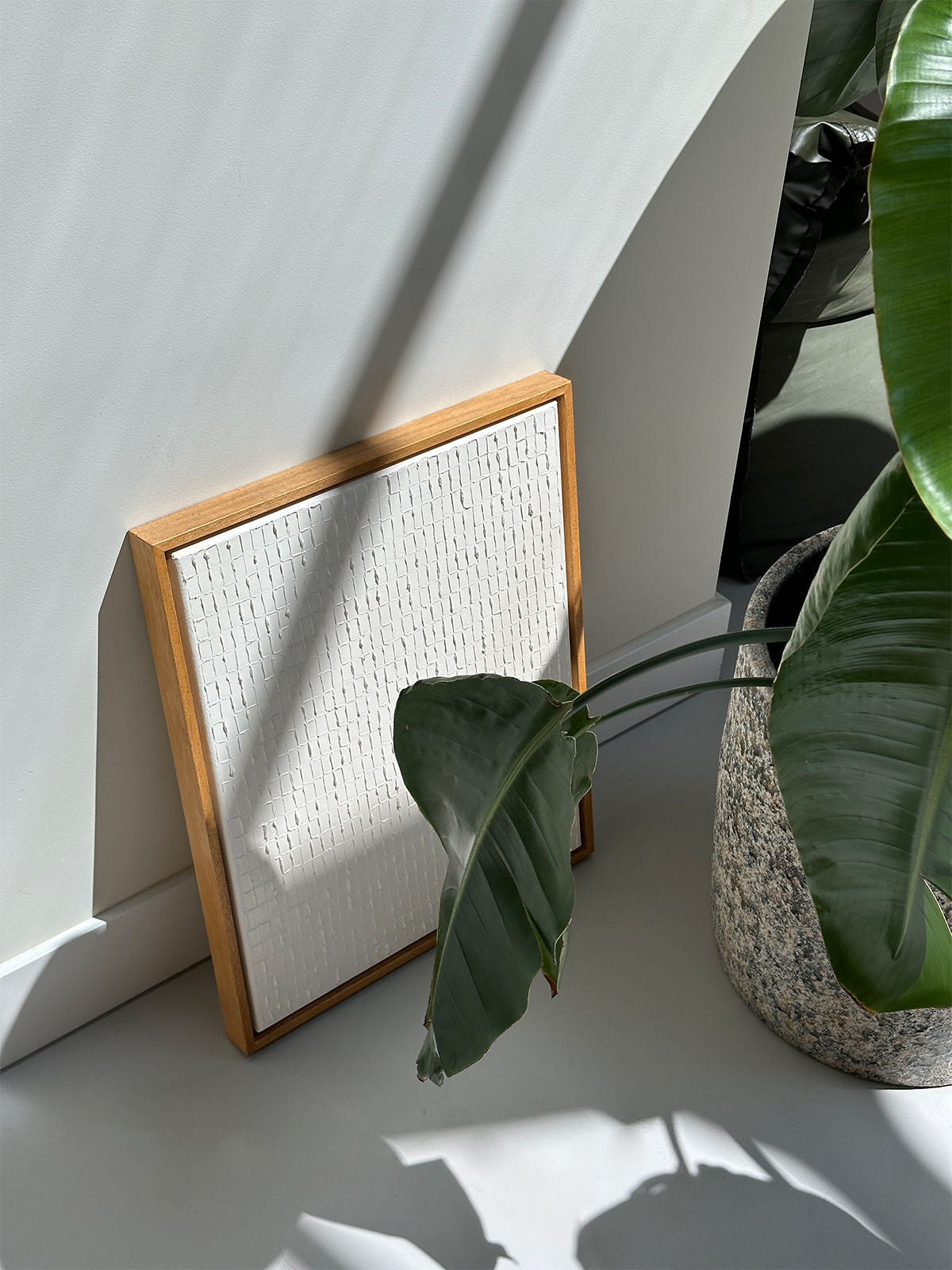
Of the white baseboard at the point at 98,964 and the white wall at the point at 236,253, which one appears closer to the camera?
the white wall at the point at 236,253

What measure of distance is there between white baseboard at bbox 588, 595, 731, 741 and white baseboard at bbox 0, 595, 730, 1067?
2.25ft

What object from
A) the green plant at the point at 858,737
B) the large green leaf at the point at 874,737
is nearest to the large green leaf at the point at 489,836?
the green plant at the point at 858,737

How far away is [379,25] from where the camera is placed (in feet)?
3.51

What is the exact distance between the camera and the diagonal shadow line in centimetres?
118

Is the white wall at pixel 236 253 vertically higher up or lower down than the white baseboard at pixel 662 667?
higher up

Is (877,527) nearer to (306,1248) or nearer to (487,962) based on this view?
(487,962)

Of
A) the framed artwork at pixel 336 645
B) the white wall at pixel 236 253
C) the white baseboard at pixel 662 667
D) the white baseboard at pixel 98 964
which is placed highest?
the white wall at pixel 236 253

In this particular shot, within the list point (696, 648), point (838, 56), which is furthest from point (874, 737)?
point (838, 56)

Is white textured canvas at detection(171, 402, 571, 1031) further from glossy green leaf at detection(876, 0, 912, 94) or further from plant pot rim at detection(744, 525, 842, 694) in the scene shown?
glossy green leaf at detection(876, 0, 912, 94)

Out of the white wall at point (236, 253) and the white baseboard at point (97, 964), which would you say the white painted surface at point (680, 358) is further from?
the white baseboard at point (97, 964)

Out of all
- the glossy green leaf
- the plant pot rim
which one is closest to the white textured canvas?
the plant pot rim

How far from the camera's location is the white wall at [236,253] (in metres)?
0.98

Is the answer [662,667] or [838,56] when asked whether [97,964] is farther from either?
[838,56]

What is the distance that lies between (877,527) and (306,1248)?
3.07 feet
